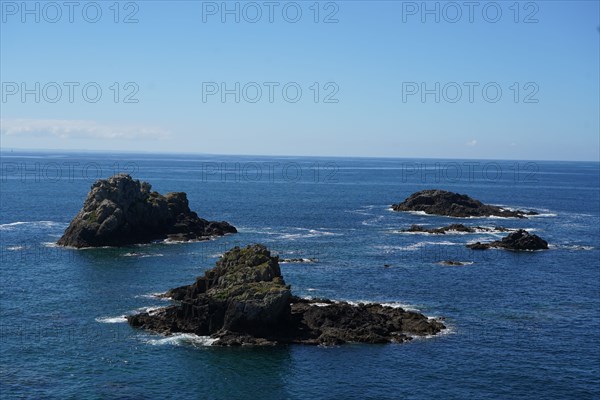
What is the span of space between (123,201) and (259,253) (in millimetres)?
55953

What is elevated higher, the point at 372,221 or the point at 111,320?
the point at 372,221

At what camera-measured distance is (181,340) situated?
2815 inches

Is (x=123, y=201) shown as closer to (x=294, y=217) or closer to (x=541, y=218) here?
(x=294, y=217)

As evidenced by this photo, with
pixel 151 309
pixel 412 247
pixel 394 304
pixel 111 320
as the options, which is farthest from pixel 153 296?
pixel 412 247

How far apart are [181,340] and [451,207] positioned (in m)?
128

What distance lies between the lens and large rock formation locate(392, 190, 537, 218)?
601 ft

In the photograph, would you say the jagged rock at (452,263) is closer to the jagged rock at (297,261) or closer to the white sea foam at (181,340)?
the jagged rock at (297,261)

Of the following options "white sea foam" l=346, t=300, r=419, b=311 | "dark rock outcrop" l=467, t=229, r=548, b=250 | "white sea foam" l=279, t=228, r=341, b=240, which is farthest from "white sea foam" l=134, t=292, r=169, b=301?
"dark rock outcrop" l=467, t=229, r=548, b=250

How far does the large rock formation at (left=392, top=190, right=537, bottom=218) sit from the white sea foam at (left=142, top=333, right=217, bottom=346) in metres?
122

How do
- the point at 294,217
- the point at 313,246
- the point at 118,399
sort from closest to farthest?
the point at 118,399 → the point at 313,246 → the point at 294,217

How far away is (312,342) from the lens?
7081 cm

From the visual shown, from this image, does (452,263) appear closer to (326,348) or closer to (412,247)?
(412,247)

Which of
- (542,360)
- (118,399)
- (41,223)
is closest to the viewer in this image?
(118,399)

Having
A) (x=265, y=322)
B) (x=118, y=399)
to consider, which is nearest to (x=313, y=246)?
(x=265, y=322)
